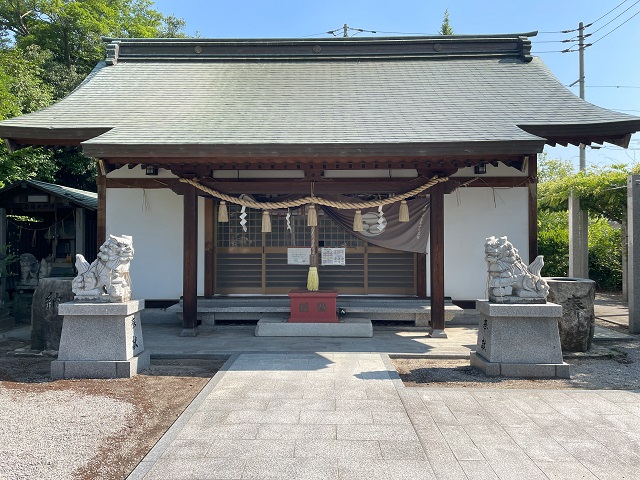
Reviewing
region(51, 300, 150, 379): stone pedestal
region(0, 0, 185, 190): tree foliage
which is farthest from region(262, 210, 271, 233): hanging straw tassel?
region(0, 0, 185, 190): tree foliage

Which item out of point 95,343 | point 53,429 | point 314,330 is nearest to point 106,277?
point 95,343

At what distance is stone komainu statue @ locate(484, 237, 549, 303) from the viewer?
19.7ft

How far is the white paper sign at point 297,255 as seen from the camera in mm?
9633

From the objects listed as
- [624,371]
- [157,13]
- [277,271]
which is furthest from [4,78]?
[157,13]

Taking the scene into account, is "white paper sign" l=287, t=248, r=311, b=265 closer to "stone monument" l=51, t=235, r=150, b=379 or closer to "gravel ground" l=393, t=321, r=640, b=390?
"gravel ground" l=393, t=321, r=640, b=390

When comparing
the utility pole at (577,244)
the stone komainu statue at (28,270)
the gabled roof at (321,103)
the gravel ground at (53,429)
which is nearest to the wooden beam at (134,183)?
the gabled roof at (321,103)

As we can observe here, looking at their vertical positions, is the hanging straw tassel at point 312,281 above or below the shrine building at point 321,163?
below

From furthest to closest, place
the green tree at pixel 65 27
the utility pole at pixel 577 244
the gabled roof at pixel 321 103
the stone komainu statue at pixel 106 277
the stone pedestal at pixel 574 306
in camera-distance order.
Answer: the green tree at pixel 65 27 → the utility pole at pixel 577 244 → the gabled roof at pixel 321 103 → the stone pedestal at pixel 574 306 → the stone komainu statue at pixel 106 277

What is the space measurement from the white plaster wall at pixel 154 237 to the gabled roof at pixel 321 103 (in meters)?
1.61

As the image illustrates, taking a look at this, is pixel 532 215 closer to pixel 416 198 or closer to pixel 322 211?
pixel 416 198

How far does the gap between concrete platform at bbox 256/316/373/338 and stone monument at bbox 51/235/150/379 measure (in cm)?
269

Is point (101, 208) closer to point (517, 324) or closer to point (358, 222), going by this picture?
point (358, 222)

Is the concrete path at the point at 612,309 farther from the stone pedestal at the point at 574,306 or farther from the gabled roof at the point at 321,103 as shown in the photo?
the gabled roof at the point at 321,103

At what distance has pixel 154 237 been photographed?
9.58m
